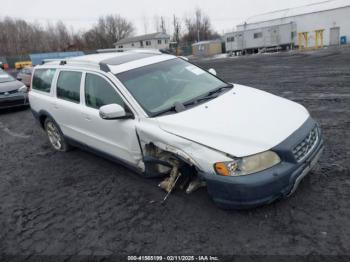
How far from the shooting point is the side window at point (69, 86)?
179 inches

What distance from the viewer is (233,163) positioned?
9.06 ft

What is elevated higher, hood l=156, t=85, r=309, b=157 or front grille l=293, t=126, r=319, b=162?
hood l=156, t=85, r=309, b=157

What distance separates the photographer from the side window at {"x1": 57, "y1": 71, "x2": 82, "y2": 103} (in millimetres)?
4555

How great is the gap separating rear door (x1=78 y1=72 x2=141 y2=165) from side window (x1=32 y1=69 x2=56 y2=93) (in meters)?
1.37

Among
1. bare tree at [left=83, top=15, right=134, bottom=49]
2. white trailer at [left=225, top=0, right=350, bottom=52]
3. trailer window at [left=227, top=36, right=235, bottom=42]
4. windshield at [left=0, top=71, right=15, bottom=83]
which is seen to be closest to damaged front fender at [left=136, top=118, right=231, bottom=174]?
windshield at [left=0, top=71, right=15, bottom=83]

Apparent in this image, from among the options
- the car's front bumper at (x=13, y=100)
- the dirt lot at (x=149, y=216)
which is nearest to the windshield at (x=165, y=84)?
the dirt lot at (x=149, y=216)

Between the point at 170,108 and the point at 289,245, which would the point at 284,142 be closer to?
the point at 289,245

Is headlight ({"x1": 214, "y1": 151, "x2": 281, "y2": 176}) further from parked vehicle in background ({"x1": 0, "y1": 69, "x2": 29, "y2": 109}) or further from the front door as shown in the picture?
the front door

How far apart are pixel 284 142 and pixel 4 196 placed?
3900 millimetres

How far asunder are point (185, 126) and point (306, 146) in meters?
1.27

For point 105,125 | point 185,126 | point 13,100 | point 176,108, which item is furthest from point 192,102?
point 13,100

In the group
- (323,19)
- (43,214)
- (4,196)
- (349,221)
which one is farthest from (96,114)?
(323,19)

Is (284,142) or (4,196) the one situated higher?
(284,142)

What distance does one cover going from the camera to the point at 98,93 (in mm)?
4152
